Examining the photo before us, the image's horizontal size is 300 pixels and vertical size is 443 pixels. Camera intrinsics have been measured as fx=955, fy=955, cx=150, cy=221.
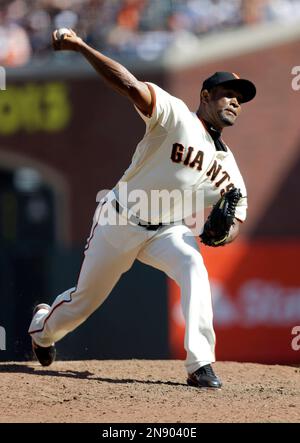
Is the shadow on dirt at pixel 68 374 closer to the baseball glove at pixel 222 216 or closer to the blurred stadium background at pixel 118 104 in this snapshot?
the baseball glove at pixel 222 216

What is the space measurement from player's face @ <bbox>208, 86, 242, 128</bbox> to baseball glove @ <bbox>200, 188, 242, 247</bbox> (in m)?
0.45

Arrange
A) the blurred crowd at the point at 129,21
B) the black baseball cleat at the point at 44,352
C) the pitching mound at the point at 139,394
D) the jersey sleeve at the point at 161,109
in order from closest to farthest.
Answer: the pitching mound at the point at 139,394 < the jersey sleeve at the point at 161,109 < the black baseball cleat at the point at 44,352 < the blurred crowd at the point at 129,21

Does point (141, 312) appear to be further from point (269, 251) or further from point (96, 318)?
point (269, 251)

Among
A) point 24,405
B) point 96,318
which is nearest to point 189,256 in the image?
point 24,405

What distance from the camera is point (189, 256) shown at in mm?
6059

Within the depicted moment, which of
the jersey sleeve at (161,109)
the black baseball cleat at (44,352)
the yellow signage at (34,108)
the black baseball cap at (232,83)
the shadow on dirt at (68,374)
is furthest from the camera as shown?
the yellow signage at (34,108)

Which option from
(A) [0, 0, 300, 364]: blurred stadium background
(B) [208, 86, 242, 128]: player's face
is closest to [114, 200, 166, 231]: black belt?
(B) [208, 86, 242, 128]: player's face

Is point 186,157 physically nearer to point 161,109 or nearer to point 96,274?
point 161,109

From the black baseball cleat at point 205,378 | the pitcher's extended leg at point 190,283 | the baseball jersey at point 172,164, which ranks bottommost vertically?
the black baseball cleat at point 205,378

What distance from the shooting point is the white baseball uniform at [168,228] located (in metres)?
5.91

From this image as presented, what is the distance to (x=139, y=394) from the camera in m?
5.84

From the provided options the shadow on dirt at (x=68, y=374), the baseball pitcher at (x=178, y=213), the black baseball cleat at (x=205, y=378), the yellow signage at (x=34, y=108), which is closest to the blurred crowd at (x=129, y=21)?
the yellow signage at (x=34, y=108)

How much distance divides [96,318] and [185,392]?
5.66m
